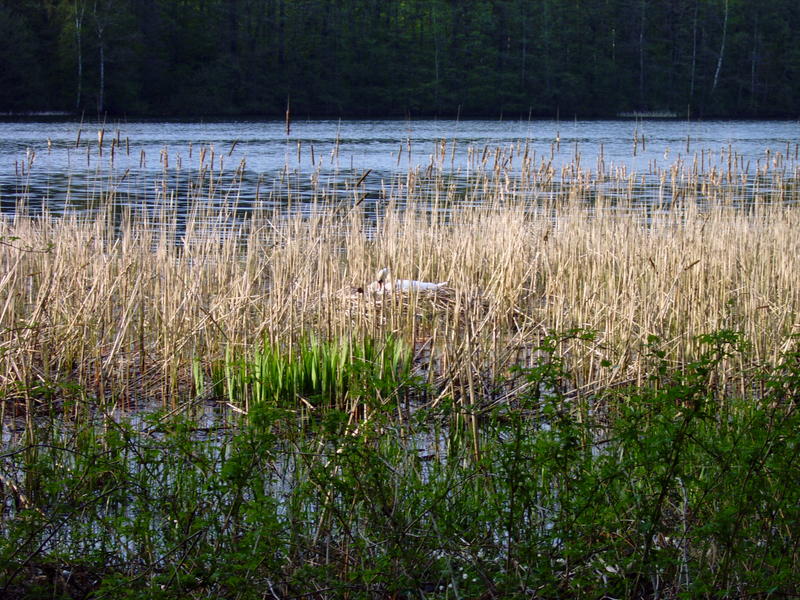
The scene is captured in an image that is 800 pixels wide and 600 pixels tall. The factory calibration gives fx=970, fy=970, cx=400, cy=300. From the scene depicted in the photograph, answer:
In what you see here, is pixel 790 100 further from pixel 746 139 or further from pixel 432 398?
pixel 432 398

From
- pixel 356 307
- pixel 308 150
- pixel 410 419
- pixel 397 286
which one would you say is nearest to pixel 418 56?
pixel 308 150

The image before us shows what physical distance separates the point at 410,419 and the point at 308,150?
73.0 ft

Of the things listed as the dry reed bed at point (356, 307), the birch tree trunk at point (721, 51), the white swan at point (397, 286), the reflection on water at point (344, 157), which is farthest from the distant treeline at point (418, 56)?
the white swan at point (397, 286)

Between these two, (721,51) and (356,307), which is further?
(721,51)

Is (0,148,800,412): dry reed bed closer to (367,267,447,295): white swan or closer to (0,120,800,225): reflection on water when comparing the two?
(367,267,447,295): white swan

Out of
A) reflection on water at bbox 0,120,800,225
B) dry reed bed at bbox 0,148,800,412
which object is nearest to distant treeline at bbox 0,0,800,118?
reflection on water at bbox 0,120,800,225

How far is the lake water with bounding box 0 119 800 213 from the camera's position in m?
17.3

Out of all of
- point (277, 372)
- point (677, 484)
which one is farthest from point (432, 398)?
point (677, 484)

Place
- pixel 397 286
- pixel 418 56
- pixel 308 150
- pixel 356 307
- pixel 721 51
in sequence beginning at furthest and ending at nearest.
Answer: pixel 721 51
pixel 418 56
pixel 308 150
pixel 397 286
pixel 356 307

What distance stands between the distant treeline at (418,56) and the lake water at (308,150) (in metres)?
5.67

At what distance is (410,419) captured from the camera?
15.0 feet

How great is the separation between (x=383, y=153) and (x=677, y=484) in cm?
2460

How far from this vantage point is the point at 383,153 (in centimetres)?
2745

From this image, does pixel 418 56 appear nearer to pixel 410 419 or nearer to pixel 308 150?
pixel 308 150
